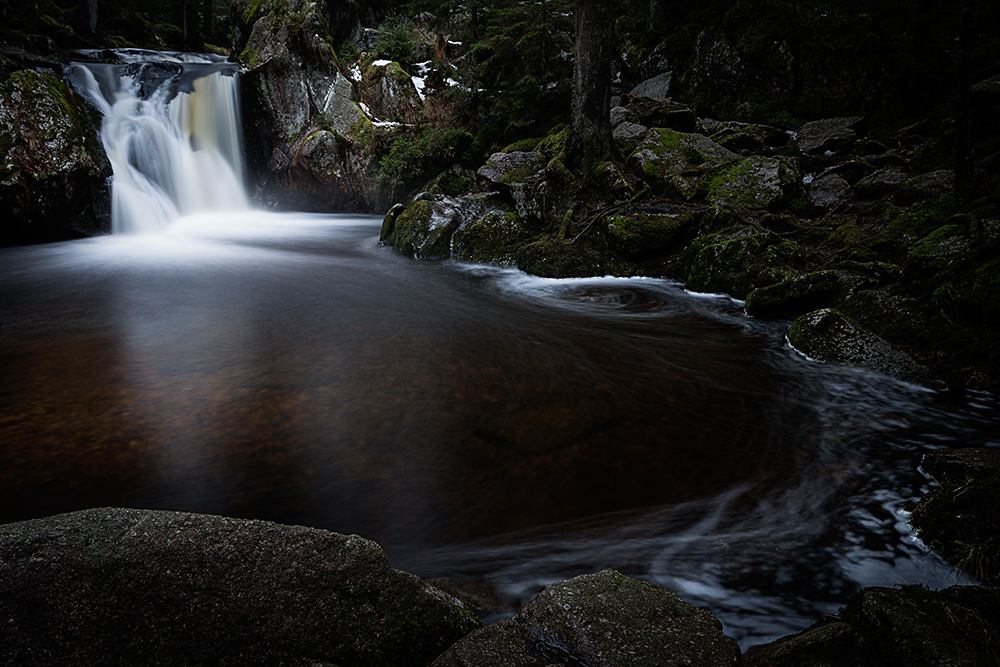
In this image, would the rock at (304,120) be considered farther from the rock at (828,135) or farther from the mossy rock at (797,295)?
the mossy rock at (797,295)

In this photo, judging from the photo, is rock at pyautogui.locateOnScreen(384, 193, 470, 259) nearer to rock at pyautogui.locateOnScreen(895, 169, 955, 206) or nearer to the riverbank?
rock at pyautogui.locateOnScreen(895, 169, 955, 206)

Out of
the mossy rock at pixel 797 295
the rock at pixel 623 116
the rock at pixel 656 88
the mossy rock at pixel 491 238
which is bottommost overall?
the mossy rock at pixel 797 295

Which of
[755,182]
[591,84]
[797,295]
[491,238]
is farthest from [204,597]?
[591,84]

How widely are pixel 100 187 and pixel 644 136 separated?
1382 centimetres

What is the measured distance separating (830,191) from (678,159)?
2819mm

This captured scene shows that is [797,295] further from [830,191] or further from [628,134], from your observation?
[628,134]

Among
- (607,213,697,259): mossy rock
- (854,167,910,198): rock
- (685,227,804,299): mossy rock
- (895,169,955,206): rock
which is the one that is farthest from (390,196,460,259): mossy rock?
(895,169,955,206): rock

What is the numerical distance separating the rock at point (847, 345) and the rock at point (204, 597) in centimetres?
488

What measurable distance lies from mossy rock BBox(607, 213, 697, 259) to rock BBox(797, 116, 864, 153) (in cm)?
378

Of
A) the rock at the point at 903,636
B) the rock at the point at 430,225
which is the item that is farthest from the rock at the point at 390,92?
the rock at the point at 903,636

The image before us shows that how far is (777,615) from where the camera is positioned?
7.51 feet

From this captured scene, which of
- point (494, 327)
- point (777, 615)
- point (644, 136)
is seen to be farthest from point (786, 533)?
point (644, 136)

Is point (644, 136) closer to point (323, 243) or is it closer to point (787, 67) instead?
point (787, 67)

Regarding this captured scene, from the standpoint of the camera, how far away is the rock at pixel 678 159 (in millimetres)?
9414
